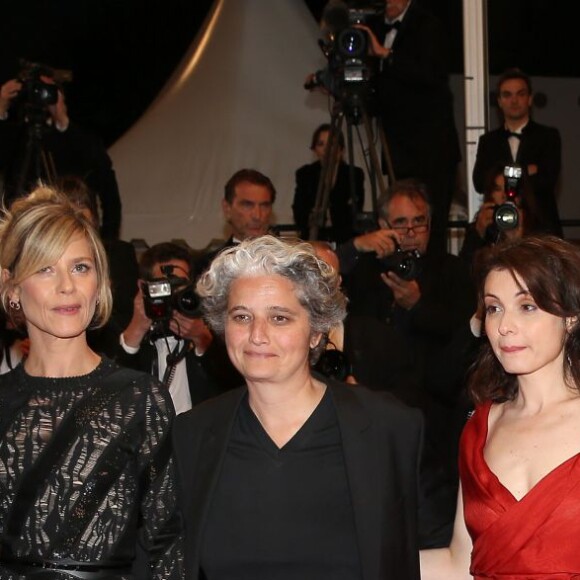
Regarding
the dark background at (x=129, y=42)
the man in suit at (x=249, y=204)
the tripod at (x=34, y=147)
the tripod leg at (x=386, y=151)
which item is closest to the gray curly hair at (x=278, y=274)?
the man in suit at (x=249, y=204)

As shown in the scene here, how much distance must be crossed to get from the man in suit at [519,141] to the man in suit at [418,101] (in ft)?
0.62

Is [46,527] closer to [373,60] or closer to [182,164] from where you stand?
[373,60]

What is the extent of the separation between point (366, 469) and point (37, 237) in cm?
104

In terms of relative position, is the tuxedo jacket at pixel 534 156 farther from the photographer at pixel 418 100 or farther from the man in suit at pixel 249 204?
the man in suit at pixel 249 204

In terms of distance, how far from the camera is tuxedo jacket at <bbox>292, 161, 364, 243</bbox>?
6953 millimetres

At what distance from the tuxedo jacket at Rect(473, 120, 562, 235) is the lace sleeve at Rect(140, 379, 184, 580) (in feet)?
12.4

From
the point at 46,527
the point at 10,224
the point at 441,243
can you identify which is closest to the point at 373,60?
the point at 441,243

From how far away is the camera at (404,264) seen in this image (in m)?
5.02

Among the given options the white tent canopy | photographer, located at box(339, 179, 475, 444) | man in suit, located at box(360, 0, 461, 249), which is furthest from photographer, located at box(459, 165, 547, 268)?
the white tent canopy

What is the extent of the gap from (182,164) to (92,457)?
6644 mm

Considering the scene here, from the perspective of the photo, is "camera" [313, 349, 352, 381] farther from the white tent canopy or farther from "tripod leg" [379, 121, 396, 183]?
the white tent canopy

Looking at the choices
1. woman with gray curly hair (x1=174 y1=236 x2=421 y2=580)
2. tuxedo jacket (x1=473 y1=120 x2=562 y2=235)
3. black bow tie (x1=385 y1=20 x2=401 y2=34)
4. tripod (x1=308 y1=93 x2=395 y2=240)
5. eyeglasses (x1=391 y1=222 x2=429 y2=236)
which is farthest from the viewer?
tuxedo jacket (x1=473 y1=120 x2=562 y2=235)

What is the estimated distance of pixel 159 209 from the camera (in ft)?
30.3

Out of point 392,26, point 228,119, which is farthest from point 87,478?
point 228,119
